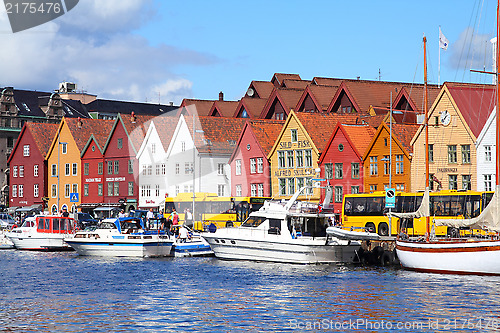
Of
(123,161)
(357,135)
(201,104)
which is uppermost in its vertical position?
(201,104)

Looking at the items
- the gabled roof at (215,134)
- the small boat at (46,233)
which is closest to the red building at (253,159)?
the gabled roof at (215,134)

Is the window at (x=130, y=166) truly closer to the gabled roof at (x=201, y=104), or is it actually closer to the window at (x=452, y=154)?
the gabled roof at (x=201, y=104)

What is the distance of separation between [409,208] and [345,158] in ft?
65.8

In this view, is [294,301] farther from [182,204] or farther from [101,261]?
[182,204]

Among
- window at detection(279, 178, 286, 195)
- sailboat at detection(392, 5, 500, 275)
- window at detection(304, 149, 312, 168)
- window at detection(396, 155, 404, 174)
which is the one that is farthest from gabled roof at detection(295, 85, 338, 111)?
sailboat at detection(392, 5, 500, 275)

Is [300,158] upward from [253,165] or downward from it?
upward

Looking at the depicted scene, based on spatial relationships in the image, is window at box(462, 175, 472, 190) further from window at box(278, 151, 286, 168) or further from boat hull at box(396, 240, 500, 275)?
boat hull at box(396, 240, 500, 275)

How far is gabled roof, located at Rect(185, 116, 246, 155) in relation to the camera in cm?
9567

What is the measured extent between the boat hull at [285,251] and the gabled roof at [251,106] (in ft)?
165

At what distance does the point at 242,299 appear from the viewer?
37.6 meters

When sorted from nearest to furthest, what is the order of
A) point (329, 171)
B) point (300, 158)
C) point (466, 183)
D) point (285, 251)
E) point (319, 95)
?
point (285, 251)
point (466, 183)
point (329, 171)
point (300, 158)
point (319, 95)

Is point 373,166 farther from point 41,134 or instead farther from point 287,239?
point 41,134

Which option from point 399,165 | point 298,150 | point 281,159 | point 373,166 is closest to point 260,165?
point 281,159

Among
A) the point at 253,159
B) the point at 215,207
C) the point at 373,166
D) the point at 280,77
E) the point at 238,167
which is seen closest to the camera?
the point at 373,166
